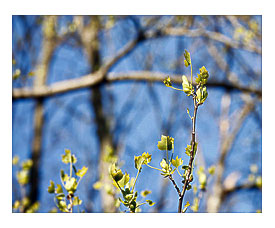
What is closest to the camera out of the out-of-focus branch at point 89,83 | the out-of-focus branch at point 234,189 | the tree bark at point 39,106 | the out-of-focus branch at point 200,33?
the out-of-focus branch at point 89,83

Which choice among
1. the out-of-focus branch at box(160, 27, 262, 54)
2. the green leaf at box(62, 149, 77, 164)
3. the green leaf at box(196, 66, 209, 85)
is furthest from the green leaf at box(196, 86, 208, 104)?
the out-of-focus branch at box(160, 27, 262, 54)

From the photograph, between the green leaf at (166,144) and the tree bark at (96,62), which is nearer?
the green leaf at (166,144)

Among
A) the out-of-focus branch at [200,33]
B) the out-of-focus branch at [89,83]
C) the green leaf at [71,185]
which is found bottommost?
the green leaf at [71,185]

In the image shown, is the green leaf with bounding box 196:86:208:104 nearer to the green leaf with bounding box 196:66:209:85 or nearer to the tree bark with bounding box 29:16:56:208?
the green leaf with bounding box 196:66:209:85

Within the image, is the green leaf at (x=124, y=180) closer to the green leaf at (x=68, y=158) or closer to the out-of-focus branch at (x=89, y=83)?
the green leaf at (x=68, y=158)

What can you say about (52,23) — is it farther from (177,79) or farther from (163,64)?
(177,79)

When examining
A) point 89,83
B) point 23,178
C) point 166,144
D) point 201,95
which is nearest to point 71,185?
point 166,144

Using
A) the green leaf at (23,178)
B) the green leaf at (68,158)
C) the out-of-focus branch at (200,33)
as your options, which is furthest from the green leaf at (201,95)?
the out-of-focus branch at (200,33)

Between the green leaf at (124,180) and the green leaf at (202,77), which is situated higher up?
the green leaf at (202,77)

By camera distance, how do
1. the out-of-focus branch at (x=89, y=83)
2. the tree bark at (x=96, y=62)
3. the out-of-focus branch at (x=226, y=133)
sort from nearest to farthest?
the out-of-focus branch at (x=89, y=83), the out-of-focus branch at (x=226, y=133), the tree bark at (x=96, y=62)
